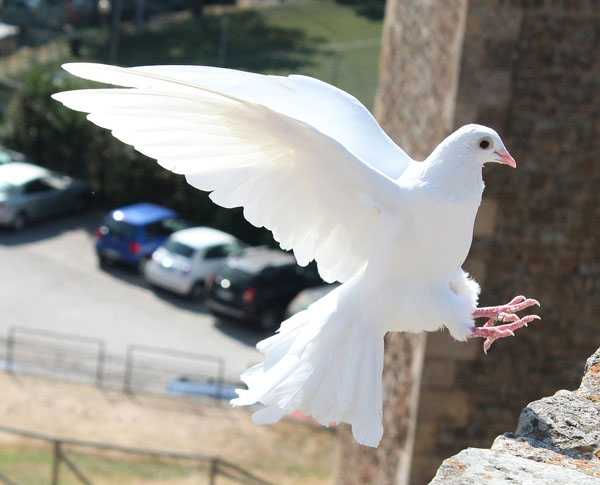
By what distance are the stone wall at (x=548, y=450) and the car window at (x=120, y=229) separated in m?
18.1

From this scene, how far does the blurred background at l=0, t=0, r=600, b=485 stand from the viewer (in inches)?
386

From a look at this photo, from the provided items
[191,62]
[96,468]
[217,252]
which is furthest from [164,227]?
[96,468]

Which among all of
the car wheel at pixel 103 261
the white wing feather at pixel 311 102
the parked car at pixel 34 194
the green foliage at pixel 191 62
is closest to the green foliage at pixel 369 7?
the green foliage at pixel 191 62

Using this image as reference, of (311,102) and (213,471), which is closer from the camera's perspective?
(311,102)

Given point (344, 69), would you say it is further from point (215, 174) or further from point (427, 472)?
point (215, 174)

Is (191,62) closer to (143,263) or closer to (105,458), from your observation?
(143,263)

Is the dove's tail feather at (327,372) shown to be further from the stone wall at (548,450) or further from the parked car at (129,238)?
the parked car at (129,238)

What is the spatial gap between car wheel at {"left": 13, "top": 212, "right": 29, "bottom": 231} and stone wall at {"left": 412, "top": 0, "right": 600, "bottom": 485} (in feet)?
49.6

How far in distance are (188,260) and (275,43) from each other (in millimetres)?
9462

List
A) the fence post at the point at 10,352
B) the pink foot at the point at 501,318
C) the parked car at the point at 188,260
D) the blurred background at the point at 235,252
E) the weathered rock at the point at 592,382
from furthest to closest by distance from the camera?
the parked car at the point at 188,260 → the fence post at the point at 10,352 → the blurred background at the point at 235,252 → the pink foot at the point at 501,318 → the weathered rock at the point at 592,382

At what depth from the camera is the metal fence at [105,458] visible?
47.1ft

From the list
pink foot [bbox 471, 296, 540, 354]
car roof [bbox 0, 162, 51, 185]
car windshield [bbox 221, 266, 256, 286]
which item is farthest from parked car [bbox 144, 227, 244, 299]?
pink foot [bbox 471, 296, 540, 354]

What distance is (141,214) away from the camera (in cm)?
2309

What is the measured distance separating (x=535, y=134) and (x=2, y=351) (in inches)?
424
